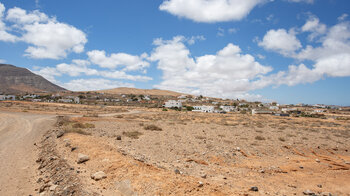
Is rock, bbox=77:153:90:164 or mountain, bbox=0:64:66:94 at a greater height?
mountain, bbox=0:64:66:94

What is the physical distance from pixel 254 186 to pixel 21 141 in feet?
49.7

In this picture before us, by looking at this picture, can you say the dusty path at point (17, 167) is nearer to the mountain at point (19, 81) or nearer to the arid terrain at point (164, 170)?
the arid terrain at point (164, 170)

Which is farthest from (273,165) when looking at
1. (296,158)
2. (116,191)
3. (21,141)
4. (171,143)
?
(21,141)

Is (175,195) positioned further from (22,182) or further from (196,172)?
(22,182)

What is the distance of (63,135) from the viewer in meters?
12.9

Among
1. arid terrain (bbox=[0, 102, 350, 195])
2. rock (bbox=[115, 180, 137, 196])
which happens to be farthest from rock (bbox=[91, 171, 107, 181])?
rock (bbox=[115, 180, 137, 196])

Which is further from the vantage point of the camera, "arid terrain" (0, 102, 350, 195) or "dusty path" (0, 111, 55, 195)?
"dusty path" (0, 111, 55, 195)

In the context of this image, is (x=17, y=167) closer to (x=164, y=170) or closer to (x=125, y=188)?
(x=125, y=188)

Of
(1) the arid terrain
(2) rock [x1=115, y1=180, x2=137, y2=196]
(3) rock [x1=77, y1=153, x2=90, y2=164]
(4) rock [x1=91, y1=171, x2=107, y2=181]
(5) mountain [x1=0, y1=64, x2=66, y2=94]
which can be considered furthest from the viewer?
(5) mountain [x1=0, y1=64, x2=66, y2=94]

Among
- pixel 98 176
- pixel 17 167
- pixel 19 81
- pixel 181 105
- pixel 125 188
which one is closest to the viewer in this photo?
pixel 125 188

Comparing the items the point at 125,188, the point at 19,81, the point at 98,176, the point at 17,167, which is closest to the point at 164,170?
the point at 125,188

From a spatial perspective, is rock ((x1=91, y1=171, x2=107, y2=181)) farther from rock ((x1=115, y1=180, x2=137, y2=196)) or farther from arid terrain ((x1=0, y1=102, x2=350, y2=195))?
rock ((x1=115, y1=180, x2=137, y2=196))

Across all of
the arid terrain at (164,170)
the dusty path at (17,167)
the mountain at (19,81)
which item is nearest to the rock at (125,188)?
the arid terrain at (164,170)

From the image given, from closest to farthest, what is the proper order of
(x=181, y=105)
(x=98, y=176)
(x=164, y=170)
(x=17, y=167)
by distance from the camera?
(x=98, y=176) → (x=164, y=170) → (x=17, y=167) → (x=181, y=105)
